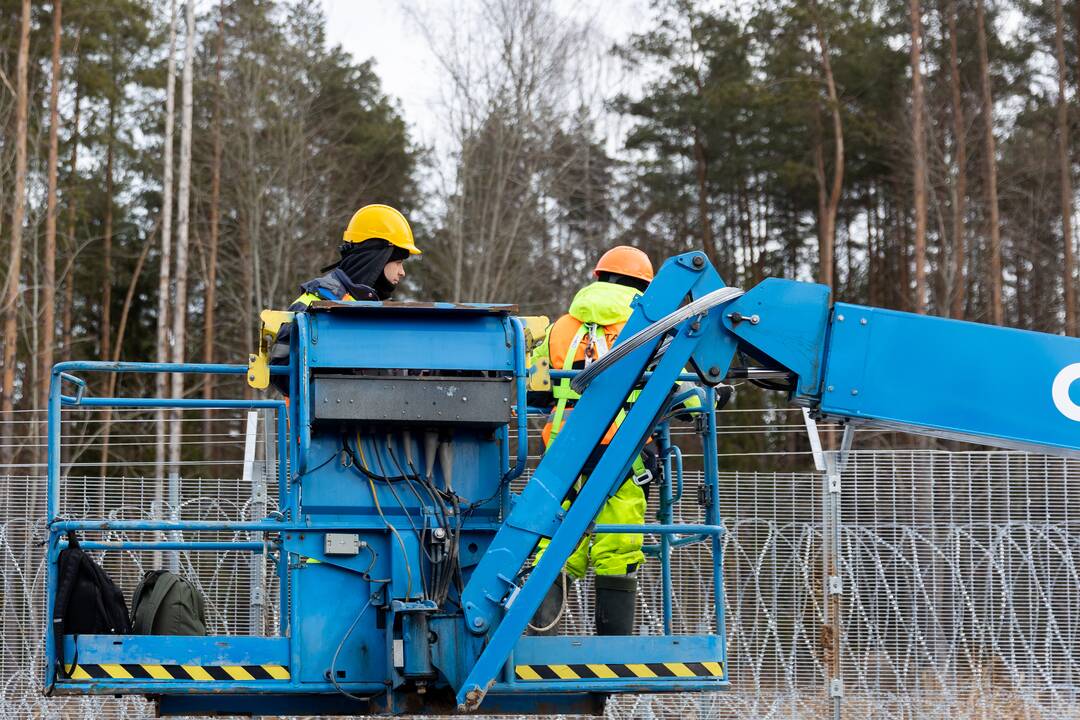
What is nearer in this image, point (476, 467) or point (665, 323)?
point (665, 323)

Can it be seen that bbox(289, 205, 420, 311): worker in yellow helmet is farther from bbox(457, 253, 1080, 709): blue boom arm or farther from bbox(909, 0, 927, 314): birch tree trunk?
bbox(909, 0, 927, 314): birch tree trunk

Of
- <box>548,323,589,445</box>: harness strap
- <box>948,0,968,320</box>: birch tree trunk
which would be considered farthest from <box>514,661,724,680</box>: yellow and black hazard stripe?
<box>948,0,968,320</box>: birch tree trunk

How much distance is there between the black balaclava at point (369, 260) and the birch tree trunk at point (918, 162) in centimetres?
2322

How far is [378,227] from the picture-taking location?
7270 mm

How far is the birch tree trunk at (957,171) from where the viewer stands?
3409cm

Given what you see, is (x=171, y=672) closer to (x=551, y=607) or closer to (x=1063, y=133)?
(x=551, y=607)

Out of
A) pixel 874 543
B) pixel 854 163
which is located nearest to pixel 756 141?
pixel 854 163

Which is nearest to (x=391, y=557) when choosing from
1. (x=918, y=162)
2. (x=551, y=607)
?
(x=551, y=607)

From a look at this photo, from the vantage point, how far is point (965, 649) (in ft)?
34.8

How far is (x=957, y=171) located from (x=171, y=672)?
3252 cm

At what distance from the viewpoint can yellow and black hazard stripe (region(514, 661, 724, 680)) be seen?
19.6 feet

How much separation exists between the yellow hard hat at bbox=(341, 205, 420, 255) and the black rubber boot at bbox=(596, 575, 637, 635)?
6.20 feet

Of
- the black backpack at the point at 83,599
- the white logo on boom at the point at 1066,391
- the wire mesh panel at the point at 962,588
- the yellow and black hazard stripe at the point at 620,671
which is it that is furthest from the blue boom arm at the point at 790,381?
the wire mesh panel at the point at 962,588

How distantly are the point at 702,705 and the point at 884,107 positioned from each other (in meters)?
29.0
